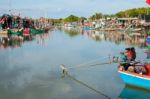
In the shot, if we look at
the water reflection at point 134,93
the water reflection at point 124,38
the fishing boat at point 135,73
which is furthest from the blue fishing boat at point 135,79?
the water reflection at point 124,38

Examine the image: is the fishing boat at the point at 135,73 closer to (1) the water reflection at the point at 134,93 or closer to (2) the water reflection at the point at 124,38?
(1) the water reflection at the point at 134,93

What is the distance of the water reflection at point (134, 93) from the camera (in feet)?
69.5

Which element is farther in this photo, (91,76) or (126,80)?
(91,76)

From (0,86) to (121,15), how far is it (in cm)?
14253

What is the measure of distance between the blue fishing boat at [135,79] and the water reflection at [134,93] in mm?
323

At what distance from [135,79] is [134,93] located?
0.97m

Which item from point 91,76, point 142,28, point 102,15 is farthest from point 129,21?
point 91,76

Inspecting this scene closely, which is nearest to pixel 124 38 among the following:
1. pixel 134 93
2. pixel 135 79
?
pixel 135 79

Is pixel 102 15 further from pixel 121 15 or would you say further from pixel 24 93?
pixel 24 93

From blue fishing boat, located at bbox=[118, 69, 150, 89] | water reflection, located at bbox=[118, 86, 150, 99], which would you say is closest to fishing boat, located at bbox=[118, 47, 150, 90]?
blue fishing boat, located at bbox=[118, 69, 150, 89]

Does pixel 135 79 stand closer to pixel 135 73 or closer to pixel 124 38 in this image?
pixel 135 73

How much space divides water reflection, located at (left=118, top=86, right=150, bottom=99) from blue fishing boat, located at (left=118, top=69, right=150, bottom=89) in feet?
1.06

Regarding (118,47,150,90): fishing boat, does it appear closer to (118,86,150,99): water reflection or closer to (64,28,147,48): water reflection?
(118,86,150,99): water reflection

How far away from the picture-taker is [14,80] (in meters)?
27.2
